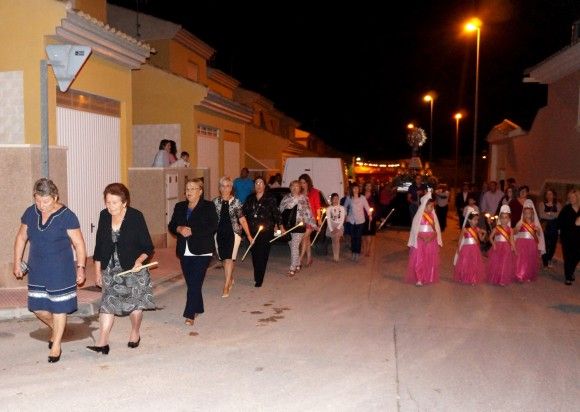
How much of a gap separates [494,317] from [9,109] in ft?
27.2

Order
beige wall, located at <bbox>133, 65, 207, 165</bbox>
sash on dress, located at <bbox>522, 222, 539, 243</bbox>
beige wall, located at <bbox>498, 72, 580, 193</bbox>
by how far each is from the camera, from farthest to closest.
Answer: beige wall, located at <bbox>498, 72, 580, 193</bbox> < beige wall, located at <bbox>133, 65, 207, 165</bbox> < sash on dress, located at <bbox>522, 222, 539, 243</bbox>

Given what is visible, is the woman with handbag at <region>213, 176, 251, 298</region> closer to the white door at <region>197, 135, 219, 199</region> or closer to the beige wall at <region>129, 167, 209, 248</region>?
the beige wall at <region>129, 167, 209, 248</region>

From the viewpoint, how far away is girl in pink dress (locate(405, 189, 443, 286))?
11.0 meters

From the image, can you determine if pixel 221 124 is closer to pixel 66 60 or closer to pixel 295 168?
pixel 295 168

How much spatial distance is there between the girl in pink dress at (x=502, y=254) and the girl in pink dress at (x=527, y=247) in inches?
12.0

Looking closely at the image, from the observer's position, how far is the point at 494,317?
27.6 ft

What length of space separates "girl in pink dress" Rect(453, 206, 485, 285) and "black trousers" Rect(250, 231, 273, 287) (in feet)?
11.6

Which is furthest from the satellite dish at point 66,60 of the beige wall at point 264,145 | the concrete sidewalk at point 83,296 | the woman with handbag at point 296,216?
the beige wall at point 264,145

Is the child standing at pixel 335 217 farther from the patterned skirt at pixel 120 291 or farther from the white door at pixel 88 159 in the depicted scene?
the patterned skirt at pixel 120 291

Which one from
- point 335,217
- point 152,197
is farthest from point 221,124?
point 335,217

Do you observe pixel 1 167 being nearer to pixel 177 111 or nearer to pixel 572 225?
pixel 177 111

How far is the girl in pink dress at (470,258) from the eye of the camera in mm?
11070

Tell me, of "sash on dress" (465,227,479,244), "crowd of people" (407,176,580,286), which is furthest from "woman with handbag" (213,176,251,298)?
"sash on dress" (465,227,479,244)

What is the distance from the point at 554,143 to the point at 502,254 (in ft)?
35.4
